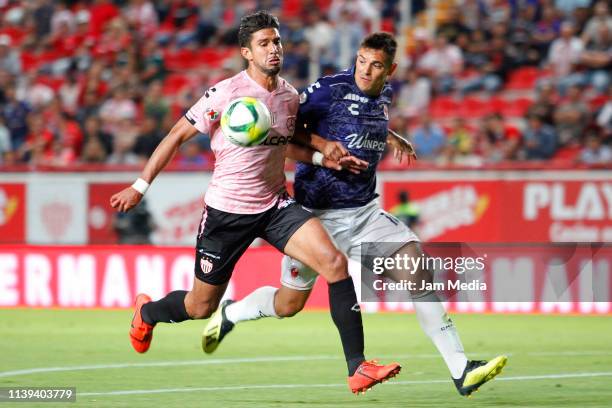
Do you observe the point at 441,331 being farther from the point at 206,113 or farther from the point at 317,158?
the point at 206,113

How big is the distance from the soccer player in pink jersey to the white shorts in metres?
0.41

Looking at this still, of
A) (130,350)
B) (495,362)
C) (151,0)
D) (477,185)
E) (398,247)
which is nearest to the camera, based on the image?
(495,362)

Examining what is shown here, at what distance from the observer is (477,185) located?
15.3 meters

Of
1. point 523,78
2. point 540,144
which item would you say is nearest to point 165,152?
point 540,144

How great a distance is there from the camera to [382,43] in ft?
25.8

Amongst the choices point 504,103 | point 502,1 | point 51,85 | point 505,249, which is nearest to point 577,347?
point 505,249

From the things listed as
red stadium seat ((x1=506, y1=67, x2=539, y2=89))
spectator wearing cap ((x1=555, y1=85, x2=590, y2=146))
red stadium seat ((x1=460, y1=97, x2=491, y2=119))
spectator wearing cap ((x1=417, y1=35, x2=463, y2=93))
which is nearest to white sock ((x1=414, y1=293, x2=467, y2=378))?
spectator wearing cap ((x1=555, y1=85, x2=590, y2=146))

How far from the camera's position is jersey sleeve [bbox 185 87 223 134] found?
25.3 feet

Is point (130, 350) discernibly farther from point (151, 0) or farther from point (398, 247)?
point (151, 0)

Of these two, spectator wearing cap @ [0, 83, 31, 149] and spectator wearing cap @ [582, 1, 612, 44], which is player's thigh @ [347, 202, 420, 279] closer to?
spectator wearing cap @ [582, 1, 612, 44]

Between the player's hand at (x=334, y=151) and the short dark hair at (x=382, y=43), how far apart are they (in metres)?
0.66

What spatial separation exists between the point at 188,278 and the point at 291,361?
177 inches

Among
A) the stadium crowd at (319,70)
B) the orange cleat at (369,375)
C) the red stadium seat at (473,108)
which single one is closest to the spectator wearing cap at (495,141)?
the stadium crowd at (319,70)

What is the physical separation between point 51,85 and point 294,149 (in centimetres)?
1265
